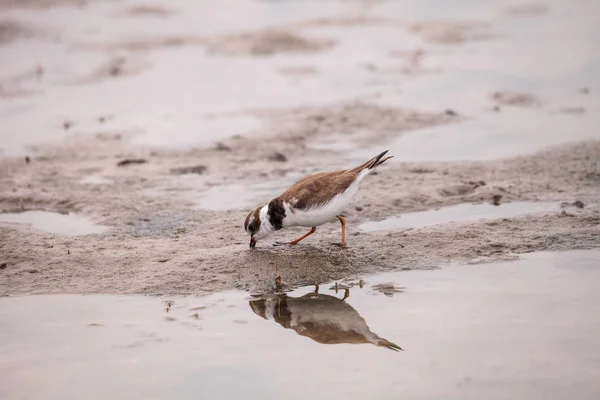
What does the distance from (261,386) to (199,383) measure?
1.59 ft

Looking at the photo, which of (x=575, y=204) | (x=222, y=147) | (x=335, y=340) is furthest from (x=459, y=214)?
(x=222, y=147)

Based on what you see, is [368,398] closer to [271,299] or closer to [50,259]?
[271,299]

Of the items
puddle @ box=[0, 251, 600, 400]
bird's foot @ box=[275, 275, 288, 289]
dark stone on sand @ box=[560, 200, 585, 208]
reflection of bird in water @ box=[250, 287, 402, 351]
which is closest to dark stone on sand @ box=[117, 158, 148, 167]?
puddle @ box=[0, 251, 600, 400]

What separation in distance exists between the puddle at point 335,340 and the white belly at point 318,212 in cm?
87

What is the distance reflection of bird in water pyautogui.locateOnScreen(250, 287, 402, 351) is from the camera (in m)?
6.66

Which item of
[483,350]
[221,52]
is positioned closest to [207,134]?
[221,52]

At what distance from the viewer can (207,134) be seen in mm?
12492

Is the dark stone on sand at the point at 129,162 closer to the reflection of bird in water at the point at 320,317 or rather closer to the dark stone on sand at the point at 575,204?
the reflection of bird in water at the point at 320,317

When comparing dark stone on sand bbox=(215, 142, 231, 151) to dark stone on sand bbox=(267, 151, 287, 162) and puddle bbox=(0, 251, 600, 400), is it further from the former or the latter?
puddle bbox=(0, 251, 600, 400)

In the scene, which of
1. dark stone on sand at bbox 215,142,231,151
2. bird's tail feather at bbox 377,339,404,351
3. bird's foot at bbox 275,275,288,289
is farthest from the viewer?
dark stone on sand at bbox 215,142,231,151

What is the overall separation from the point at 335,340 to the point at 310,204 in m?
1.92

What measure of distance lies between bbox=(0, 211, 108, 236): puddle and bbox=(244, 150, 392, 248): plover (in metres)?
2.11

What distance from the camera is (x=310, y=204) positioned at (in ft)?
26.8

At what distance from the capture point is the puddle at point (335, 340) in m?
5.89
